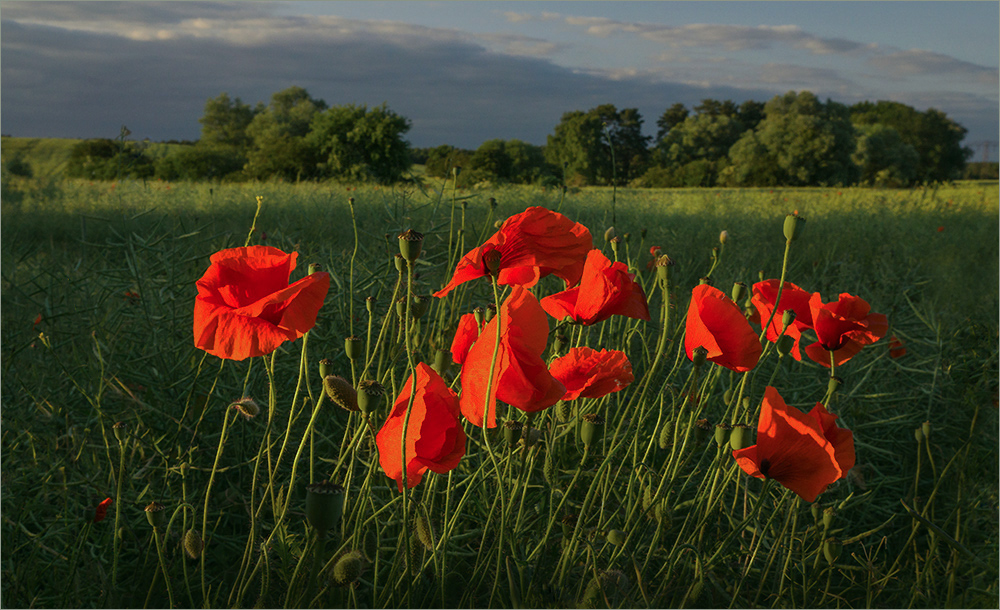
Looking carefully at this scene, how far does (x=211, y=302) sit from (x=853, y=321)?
101 centimetres

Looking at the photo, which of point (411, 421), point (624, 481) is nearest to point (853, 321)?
point (624, 481)

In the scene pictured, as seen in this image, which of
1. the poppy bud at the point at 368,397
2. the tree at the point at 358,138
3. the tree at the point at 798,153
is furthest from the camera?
the tree at the point at 798,153

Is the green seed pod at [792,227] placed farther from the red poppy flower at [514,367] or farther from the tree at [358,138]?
the tree at [358,138]

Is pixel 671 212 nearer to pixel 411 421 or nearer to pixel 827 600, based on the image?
pixel 827 600

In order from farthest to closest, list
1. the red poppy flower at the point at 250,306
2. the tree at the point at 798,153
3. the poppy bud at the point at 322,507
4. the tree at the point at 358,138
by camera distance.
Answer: the tree at the point at 798,153 < the tree at the point at 358,138 < the red poppy flower at the point at 250,306 < the poppy bud at the point at 322,507

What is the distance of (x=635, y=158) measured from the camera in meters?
34.0

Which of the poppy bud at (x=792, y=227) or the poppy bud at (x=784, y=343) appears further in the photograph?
the poppy bud at (x=784, y=343)

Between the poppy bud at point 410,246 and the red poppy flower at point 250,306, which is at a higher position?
the poppy bud at point 410,246

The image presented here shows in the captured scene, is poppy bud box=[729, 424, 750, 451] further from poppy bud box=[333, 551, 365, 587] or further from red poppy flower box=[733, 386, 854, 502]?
poppy bud box=[333, 551, 365, 587]

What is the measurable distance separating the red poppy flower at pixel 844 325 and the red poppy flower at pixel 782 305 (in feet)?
0.06

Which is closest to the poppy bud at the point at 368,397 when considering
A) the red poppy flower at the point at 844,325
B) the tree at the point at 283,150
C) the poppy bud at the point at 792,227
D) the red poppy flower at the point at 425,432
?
the red poppy flower at the point at 425,432

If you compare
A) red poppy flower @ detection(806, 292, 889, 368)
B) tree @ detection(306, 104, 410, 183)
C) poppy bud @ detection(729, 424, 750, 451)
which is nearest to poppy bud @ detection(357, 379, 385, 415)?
poppy bud @ detection(729, 424, 750, 451)

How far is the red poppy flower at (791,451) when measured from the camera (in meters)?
0.76

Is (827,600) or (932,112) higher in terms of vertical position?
(932,112)
